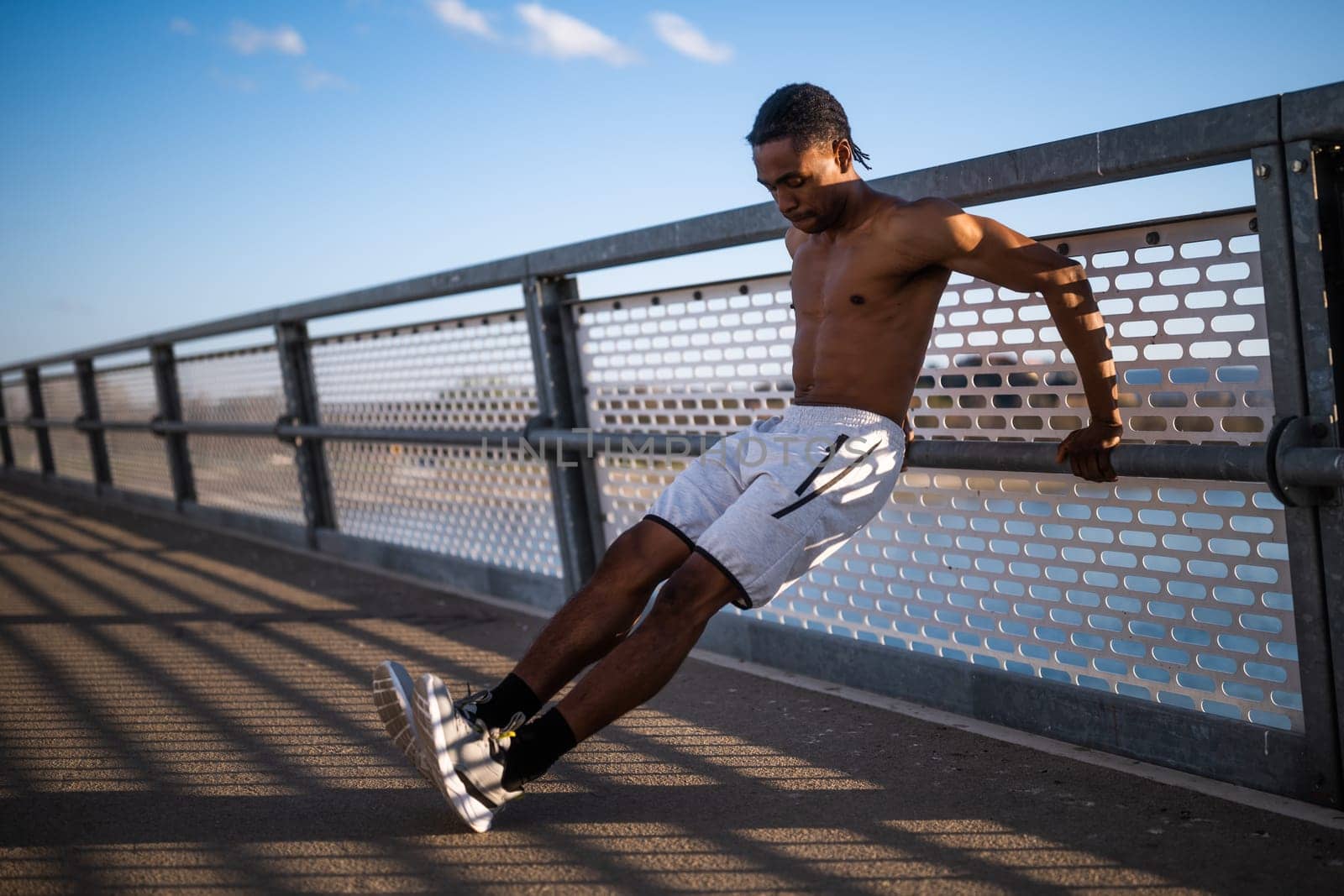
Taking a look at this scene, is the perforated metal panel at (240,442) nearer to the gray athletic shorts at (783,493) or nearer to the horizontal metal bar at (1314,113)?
the gray athletic shorts at (783,493)

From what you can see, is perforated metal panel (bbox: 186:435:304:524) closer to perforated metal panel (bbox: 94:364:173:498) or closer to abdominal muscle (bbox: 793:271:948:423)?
perforated metal panel (bbox: 94:364:173:498)

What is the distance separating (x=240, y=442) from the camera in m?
7.57

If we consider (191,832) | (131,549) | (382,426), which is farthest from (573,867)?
(131,549)

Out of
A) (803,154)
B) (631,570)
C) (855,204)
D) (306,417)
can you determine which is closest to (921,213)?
(855,204)

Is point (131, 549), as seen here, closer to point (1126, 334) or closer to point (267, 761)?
point (267, 761)

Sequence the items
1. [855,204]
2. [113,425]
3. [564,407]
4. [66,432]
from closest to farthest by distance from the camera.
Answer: [855,204], [564,407], [113,425], [66,432]

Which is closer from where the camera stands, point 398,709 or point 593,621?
point 398,709

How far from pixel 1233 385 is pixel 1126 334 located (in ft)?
0.90

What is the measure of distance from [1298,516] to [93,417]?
1058cm

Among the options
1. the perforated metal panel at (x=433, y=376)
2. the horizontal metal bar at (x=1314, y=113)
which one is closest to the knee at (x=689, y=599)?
the horizontal metal bar at (x=1314, y=113)

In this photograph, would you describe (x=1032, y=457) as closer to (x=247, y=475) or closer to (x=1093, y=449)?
(x=1093, y=449)

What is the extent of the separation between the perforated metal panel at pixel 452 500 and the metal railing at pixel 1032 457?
0.06ft

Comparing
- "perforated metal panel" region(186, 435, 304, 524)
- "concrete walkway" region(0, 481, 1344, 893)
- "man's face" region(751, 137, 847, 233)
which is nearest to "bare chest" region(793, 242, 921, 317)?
"man's face" region(751, 137, 847, 233)

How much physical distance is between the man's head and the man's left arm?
276 millimetres
